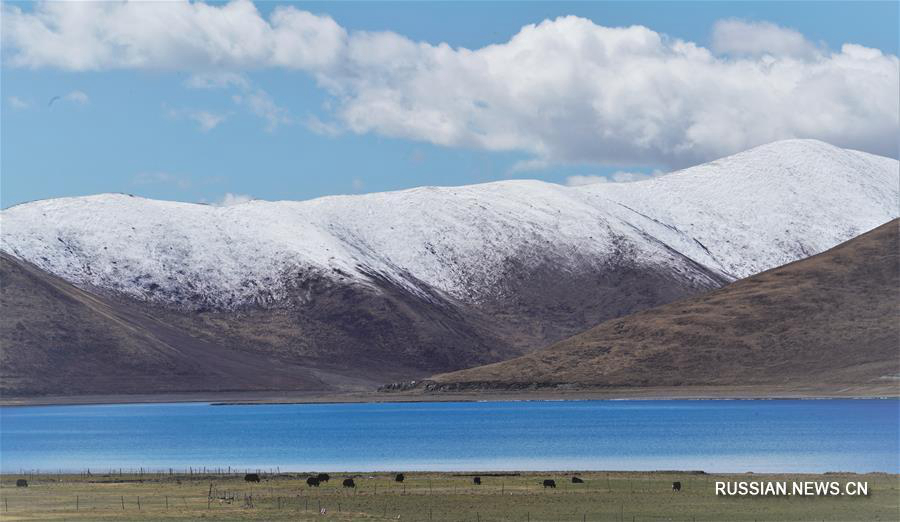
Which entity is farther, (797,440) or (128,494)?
(797,440)

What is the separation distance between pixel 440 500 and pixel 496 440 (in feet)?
182

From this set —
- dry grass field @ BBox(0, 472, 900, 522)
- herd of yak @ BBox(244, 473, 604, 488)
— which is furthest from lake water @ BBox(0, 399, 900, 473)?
herd of yak @ BBox(244, 473, 604, 488)

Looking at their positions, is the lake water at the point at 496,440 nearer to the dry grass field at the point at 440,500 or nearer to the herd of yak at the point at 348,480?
the dry grass field at the point at 440,500

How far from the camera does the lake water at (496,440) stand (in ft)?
327

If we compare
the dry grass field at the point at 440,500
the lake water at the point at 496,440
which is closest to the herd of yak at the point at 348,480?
the dry grass field at the point at 440,500

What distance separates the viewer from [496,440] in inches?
4985

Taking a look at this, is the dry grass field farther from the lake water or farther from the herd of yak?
the lake water

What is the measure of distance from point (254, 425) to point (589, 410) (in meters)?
→ 45.8

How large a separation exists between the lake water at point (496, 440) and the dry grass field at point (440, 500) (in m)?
12.1

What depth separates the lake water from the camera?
99781 mm

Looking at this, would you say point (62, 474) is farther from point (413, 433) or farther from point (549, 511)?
point (413, 433)

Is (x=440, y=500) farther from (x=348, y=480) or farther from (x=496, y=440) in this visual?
(x=496, y=440)

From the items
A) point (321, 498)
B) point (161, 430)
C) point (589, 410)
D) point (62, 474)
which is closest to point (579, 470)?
point (321, 498)

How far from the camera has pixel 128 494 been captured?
76.8m
